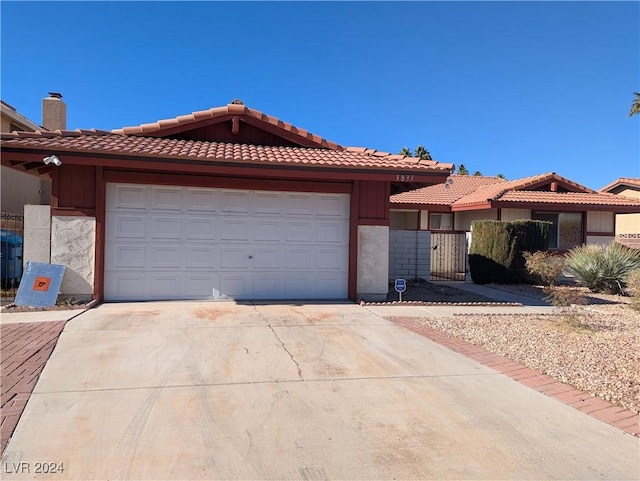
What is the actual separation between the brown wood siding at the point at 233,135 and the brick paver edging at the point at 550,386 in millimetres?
6475

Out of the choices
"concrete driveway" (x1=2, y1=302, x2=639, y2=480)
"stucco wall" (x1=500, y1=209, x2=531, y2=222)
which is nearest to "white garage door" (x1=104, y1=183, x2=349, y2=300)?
"concrete driveway" (x1=2, y1=302, x2=639, y2=480)

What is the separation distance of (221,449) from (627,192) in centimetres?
3064

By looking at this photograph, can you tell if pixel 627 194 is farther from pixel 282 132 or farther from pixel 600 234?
pixel 282 132

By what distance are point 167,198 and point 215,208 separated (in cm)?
105

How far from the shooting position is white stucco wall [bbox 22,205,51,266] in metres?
9.21

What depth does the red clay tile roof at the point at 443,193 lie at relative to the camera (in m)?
20.6

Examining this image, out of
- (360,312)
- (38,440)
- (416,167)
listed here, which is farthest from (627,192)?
(38,440)

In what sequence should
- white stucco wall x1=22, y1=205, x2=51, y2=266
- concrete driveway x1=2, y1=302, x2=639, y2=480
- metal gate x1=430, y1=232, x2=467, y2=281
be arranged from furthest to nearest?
metal gate x1=430, y1=232, x2=467, y2=281
white stucco wall x1=22, y1=205, x2=51, y2=266
concrete driveway x1=2, y1=302, x2=639, y2=480

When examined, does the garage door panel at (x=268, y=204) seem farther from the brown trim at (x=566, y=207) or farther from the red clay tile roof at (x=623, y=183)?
the red clay tile roof at (x=623, y=183)

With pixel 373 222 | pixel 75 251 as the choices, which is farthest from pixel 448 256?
pixel 75 251

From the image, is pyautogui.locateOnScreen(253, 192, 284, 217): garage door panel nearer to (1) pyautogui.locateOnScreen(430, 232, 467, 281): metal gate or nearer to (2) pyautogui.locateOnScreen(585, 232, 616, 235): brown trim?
(1) pyautogui.locateOnScreen(430, 232, 467, 281): metal gate

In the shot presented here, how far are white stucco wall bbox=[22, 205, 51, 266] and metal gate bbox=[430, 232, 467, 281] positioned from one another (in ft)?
38.8

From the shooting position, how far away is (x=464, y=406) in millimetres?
4477

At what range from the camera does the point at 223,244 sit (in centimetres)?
1007
